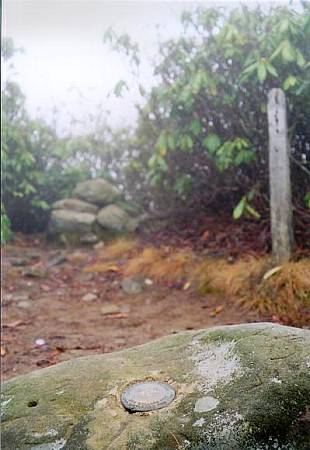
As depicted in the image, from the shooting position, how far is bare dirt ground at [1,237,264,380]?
146 cm

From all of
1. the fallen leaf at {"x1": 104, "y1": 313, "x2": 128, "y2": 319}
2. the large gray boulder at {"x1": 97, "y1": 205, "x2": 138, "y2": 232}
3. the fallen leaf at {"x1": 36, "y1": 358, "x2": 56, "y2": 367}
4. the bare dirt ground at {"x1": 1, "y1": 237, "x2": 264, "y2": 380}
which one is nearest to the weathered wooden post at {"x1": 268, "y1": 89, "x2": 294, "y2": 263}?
the bare dirt ground at {"x1": 1, "y1": 237, "x2": 264, "y2": 380}

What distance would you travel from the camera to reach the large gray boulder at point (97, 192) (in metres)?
3.46

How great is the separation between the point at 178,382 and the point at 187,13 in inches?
53.3

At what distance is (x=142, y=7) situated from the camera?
1.00 m

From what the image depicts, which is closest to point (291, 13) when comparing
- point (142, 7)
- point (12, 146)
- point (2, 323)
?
point (142, 7)

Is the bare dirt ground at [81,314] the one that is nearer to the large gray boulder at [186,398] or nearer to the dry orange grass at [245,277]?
the dry orange grass at [245,277]

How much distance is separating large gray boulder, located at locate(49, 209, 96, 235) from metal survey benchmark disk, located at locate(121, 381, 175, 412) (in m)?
2.70

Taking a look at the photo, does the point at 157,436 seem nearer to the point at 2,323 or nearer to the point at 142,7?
the point at 142,7

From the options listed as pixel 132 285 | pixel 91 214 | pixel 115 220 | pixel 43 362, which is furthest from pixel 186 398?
pixel 91 214

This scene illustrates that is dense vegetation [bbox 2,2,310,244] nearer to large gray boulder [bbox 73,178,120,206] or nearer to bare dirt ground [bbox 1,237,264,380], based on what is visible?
large gray boulder [bbox 73,178,120,206]

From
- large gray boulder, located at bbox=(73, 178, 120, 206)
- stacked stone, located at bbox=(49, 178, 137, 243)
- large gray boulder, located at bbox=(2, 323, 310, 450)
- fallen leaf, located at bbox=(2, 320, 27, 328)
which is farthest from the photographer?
large gray boulder, located at bbox=(73, 178, 120, 206)

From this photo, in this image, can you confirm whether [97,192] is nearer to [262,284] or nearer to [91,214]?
[91,214]

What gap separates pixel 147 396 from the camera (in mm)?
705

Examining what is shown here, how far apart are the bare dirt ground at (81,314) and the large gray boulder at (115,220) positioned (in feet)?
2.16
